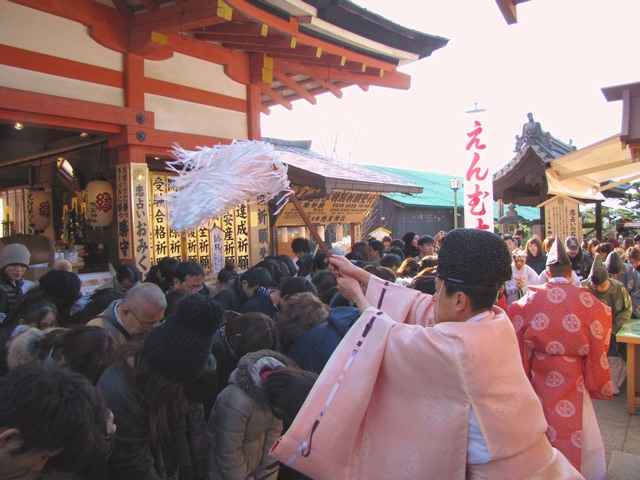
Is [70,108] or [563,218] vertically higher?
[70,108]

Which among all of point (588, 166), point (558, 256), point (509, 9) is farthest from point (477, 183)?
point (509, 9)

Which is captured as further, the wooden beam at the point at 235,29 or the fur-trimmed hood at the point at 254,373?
the wooden beam at the point at 235,29

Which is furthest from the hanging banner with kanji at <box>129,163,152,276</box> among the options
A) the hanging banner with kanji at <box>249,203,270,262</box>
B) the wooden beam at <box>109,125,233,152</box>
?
the hanging banner with kanji at <box>249,203,270,262</box>

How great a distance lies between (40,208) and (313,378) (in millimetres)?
10282

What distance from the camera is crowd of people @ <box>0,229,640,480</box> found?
1.50m

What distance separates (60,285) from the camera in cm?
367

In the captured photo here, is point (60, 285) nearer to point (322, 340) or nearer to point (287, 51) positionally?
point (322, 340)

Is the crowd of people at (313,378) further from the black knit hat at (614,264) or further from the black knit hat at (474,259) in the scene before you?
the black knit hat at (614,264)

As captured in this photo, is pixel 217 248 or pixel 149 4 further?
pixel 217 248

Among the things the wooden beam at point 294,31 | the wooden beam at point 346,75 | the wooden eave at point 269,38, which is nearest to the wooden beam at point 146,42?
the wooden eave at point 269,38

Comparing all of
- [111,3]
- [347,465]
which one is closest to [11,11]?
[111,3]

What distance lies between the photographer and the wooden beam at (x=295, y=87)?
883 centimetres

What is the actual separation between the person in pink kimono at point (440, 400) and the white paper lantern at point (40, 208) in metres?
10.6

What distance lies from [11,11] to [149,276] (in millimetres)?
3396
